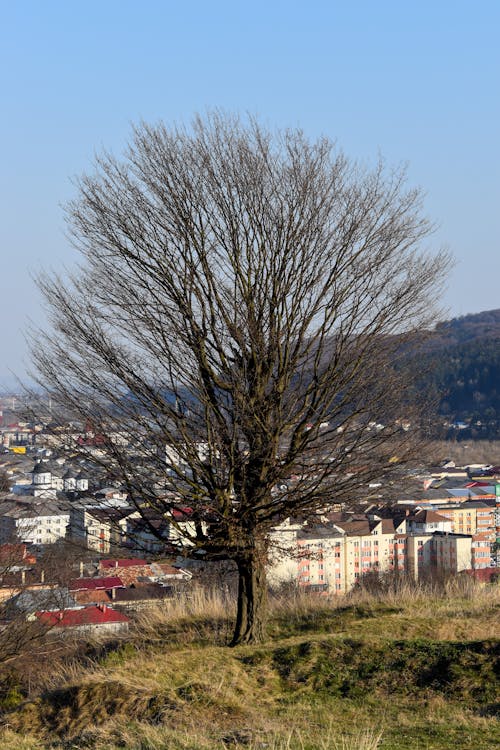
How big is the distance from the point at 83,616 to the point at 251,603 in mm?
12486

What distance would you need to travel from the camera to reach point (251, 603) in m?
8.91

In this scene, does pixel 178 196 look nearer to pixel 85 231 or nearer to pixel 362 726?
pixel 85 231

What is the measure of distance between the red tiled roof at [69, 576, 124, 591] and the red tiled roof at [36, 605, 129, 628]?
422 centimetres

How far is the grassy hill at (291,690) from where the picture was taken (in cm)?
575

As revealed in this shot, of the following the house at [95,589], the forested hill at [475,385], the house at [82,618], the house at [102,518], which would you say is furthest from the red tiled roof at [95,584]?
the forested hill at [475,385]

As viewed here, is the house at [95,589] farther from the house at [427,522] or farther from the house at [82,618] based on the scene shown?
the house at [427,522]

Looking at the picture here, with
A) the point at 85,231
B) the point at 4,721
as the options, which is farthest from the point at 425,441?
the point at 4,721

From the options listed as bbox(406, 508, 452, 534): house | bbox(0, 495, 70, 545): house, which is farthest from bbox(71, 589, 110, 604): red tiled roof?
bbox(406, 508, 452, 534): house

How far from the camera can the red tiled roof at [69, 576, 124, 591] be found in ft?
86.6

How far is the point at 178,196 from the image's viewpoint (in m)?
8.67

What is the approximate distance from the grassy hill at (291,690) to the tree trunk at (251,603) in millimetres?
216

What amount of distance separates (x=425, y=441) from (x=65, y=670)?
161 inches

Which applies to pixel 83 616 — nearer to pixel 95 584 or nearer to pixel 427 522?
pixel 95 584

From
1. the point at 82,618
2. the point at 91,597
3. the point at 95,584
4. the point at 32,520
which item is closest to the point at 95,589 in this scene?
the point at 95,584
